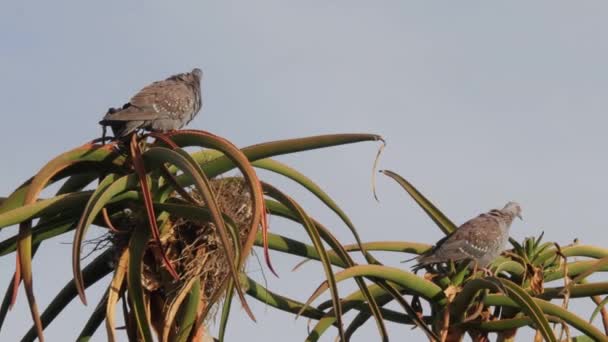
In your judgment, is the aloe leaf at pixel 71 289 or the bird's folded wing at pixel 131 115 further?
the bird's folded wing at pixel 131 115

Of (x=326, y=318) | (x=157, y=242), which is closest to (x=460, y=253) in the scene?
(x=326, y=318)

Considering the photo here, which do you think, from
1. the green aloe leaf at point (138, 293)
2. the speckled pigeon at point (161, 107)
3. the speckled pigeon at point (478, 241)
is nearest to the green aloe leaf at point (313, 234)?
the green aloe leaf at point (138, 293)

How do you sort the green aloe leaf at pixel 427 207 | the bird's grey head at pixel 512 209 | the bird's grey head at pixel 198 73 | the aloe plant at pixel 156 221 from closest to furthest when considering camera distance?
the aloe plant at pixel 156 221 → the green aloe leaf at pixel 427 207 → the bird's grey head at pixel 198 73 → the bird's grey head at pixel 512 209

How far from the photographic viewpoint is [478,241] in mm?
7863

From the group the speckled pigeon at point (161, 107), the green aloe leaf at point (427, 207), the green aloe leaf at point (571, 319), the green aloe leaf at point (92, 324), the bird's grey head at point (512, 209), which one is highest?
the bird's grey head at point (512, 209)

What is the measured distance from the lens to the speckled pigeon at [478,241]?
22.7 feet

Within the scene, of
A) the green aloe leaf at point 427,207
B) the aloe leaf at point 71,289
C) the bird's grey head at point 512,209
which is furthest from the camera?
the bird's grey head at point 512,209

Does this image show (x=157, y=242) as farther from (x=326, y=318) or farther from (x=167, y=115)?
(x=167, y=115)

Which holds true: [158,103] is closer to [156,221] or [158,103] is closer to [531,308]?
[156,221]

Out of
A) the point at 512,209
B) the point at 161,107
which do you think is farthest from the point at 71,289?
the point at 512,209

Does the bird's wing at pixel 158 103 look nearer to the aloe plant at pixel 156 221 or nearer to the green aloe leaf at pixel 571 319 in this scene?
the aloe plant at pixel 156 221

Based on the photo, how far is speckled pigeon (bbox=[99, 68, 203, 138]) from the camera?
5.97 meters

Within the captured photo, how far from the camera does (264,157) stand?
495 centimetres

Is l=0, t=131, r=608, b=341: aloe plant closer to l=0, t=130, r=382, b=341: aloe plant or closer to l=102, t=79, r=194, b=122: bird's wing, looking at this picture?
l=0, t=130, r=382, b=341: aloe plant
